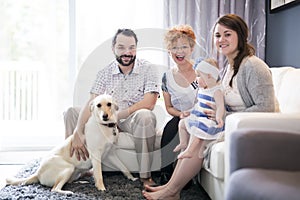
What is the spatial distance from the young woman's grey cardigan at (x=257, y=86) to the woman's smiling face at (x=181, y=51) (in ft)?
1.80

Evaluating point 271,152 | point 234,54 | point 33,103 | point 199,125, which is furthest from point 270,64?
point 33,103

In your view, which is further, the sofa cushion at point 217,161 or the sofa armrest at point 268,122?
the sofa cushion at point 217,161

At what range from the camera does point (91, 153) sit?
2.39 metres

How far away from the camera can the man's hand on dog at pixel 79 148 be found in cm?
241

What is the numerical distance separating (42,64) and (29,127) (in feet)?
2.39

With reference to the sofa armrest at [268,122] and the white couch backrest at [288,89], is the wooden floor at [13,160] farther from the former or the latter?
the white couch backrest at [288,89]

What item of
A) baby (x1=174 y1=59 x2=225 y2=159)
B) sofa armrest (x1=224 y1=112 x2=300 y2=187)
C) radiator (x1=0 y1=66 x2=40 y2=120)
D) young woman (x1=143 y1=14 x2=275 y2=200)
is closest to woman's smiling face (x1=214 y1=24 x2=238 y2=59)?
young woman (x1=143 y1=14 x2=275 y2=200)

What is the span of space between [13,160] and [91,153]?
138cm

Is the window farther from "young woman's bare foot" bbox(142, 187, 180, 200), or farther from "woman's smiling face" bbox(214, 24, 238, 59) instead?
"young woman's bare foot" bbox(142, 187, 180, 200)

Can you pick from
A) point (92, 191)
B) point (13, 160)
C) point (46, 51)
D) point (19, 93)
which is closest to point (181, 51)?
point (92, 191)

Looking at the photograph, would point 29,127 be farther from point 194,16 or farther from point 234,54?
point 234,54

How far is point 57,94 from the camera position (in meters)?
4.32

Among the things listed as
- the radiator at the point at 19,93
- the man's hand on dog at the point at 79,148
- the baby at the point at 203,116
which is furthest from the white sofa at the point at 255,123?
the radiator at the point at 19,93

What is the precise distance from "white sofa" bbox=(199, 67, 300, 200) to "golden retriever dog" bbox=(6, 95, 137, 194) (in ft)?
2.04
